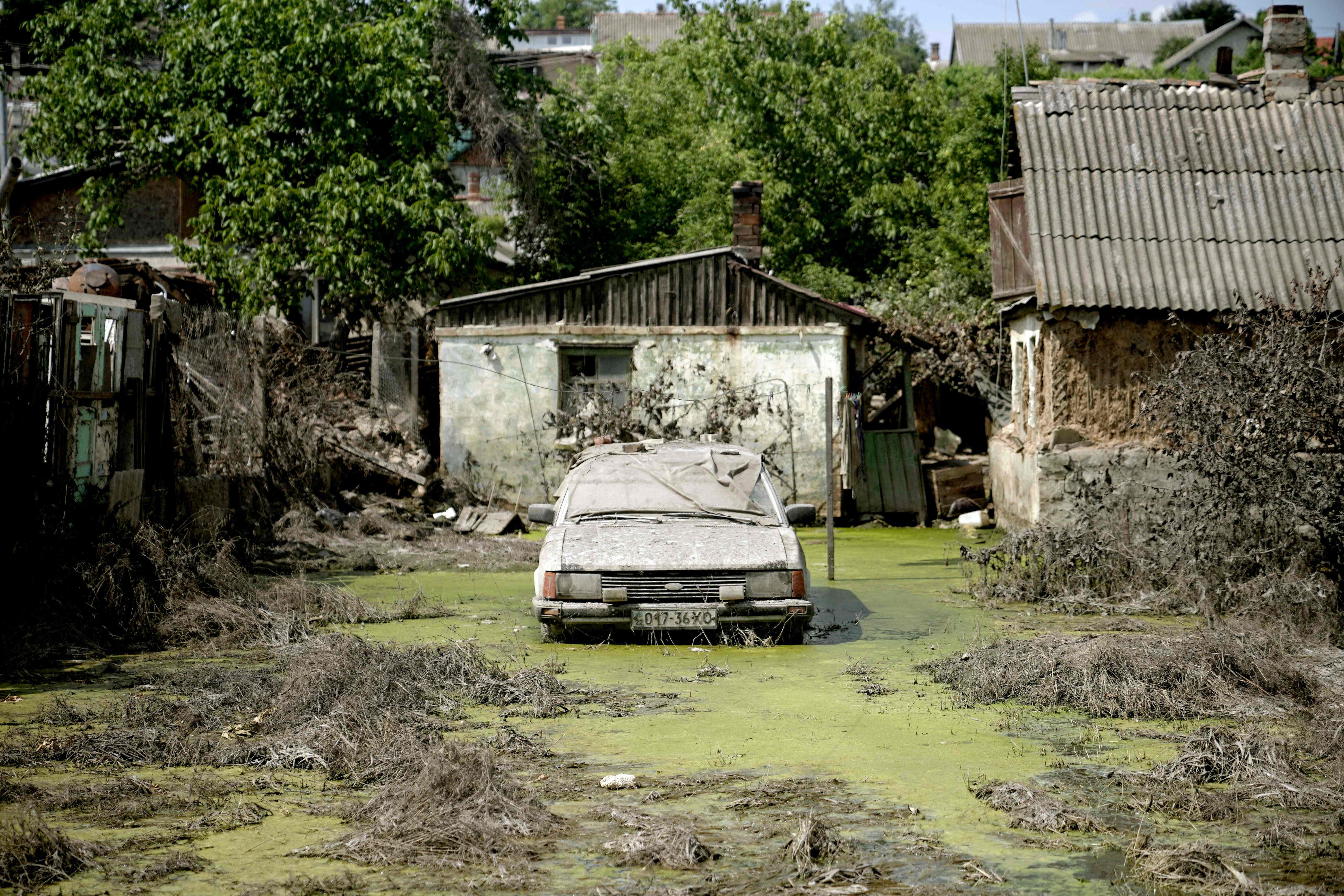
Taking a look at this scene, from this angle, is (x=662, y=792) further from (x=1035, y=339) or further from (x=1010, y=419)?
(x=1010, y=419)

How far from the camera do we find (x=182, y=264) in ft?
81.7

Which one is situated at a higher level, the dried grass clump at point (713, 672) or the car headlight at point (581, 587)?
the car headlight at point (581, 587)

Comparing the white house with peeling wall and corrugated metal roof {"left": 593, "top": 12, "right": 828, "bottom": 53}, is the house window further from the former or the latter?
corrugated metal roof {"left": 593, "top": 12, "right": 828, "bottom": 53}

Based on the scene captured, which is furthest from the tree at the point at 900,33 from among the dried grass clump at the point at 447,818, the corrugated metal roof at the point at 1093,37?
the dried grass clump at the point at 447,818

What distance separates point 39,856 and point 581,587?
499 cm

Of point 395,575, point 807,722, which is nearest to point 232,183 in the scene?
point 395,575

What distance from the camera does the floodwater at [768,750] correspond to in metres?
4.91

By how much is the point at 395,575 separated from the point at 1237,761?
980 cm

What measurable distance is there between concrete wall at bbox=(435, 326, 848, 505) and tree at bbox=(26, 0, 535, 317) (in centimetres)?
229

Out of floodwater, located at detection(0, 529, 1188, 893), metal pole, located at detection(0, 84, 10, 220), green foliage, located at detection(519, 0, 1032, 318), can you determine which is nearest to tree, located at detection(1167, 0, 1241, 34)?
green foliage, located at detection(519, 0, 1032, 318)

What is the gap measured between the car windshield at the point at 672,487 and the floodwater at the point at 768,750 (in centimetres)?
114

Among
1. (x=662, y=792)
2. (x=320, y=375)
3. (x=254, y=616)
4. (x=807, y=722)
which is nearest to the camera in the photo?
(x=662, y=792)

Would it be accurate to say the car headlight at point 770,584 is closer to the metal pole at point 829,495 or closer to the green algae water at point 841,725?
the green algae water at point 841,725

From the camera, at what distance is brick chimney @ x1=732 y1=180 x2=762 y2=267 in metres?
21.3
